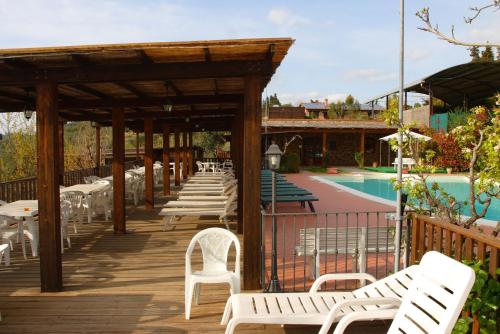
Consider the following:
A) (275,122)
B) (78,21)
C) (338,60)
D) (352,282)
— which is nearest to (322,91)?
(275,122)

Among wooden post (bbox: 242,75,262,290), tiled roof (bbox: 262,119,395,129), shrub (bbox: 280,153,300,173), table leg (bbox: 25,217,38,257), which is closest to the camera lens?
wooden post (bbox: 242,75,262,290)

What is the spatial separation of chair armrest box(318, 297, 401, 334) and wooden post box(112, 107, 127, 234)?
5.62 meters

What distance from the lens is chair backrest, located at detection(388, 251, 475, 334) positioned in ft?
7.55

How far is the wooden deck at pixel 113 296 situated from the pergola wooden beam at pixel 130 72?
92.4 inches

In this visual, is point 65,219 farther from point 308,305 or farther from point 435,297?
point 435,297

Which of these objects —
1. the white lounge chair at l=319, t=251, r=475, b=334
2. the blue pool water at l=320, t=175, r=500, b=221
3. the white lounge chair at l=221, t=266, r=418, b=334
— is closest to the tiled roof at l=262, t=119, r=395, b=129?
the blue pool water at l=320, t=175, r=500, b=221

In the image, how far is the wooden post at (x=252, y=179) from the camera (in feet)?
15.2

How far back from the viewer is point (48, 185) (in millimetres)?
4734

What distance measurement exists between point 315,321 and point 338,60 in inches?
647

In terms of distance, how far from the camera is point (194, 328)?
3.76 meters

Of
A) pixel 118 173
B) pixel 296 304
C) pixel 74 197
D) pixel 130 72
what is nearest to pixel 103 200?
pixel 74 197

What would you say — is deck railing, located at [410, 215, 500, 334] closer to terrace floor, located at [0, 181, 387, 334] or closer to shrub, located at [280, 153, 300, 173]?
terrace floor, located at [0, 181, 387, 334]

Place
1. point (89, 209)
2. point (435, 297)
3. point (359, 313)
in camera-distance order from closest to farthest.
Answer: point (435, 297), point (359, 313), point (89, 209)

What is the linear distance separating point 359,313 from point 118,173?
235 inches
